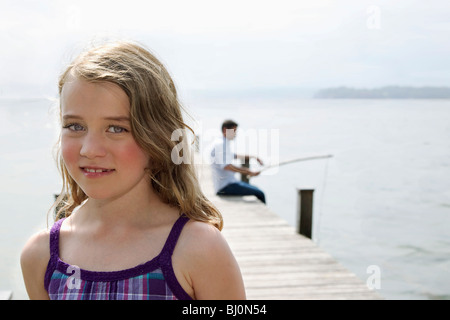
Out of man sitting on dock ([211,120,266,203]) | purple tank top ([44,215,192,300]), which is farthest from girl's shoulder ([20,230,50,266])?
man sitting on dock ([211,120,266,203])

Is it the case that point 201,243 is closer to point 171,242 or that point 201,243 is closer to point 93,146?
point 171,242

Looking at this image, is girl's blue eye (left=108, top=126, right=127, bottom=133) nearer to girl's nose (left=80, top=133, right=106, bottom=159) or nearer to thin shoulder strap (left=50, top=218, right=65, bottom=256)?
girl's nose (left=80, top=133, right=106, bottom=159)

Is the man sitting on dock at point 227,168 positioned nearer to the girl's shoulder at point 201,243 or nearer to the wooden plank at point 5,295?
the wooden plank at point 5,295

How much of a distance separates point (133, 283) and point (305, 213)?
4.78 metres

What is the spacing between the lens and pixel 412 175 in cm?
Result: 2239

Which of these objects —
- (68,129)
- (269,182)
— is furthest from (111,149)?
(269,182)

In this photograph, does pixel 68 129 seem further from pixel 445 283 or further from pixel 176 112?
pixel 445 283

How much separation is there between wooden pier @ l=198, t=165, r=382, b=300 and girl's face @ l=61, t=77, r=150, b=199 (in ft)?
9.01

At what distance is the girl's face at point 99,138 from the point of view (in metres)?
1.25

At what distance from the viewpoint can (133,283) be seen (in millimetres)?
1237

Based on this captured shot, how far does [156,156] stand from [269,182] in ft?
59.8

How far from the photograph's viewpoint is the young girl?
123cm

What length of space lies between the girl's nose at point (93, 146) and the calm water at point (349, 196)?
0.40 meters

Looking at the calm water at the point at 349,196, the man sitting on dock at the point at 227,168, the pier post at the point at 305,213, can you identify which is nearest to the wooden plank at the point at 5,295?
the calm water at the point at 349,196
